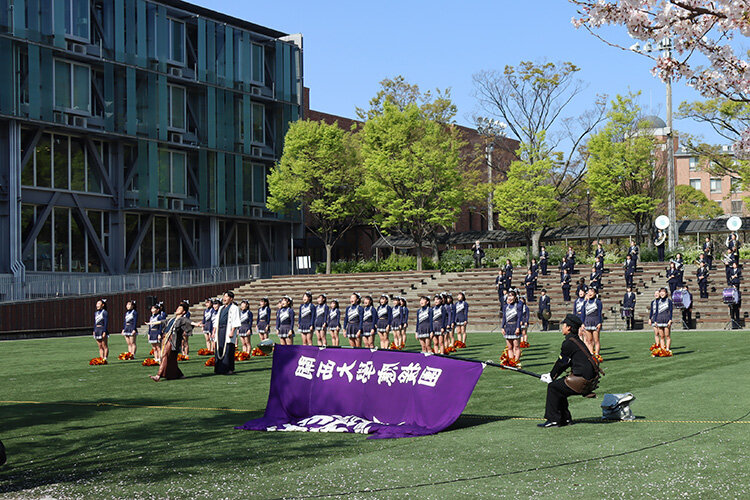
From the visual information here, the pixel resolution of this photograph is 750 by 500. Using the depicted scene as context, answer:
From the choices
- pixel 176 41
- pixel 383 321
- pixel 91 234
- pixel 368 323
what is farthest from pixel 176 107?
pixel 368 323

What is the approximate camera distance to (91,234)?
4600 cm

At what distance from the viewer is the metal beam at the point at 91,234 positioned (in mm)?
45469

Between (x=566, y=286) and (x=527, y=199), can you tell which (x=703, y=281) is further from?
(x=527, y=199)

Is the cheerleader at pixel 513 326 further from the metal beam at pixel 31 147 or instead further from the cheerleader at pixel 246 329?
the metal beam at pixel 31 147

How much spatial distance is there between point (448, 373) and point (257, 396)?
18.2 ft

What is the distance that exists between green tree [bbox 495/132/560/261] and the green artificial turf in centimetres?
3502

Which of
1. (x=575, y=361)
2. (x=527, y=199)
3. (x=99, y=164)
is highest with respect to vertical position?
(x=99, y=164)

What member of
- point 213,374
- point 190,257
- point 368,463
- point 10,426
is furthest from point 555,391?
point 190,257

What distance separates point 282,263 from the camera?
5516cm

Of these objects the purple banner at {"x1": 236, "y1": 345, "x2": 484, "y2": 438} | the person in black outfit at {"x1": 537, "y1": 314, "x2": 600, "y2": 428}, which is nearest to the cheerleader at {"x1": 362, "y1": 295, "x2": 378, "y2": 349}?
the purple banner at {"x1": 236, "y1": 345, "x2": 484, "y2": 438}

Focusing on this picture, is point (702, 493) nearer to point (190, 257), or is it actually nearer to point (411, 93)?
point (190, 257)

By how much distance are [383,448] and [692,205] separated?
257 feet

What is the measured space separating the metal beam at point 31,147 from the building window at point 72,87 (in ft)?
6.15

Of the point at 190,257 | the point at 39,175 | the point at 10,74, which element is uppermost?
the point at 10,74
